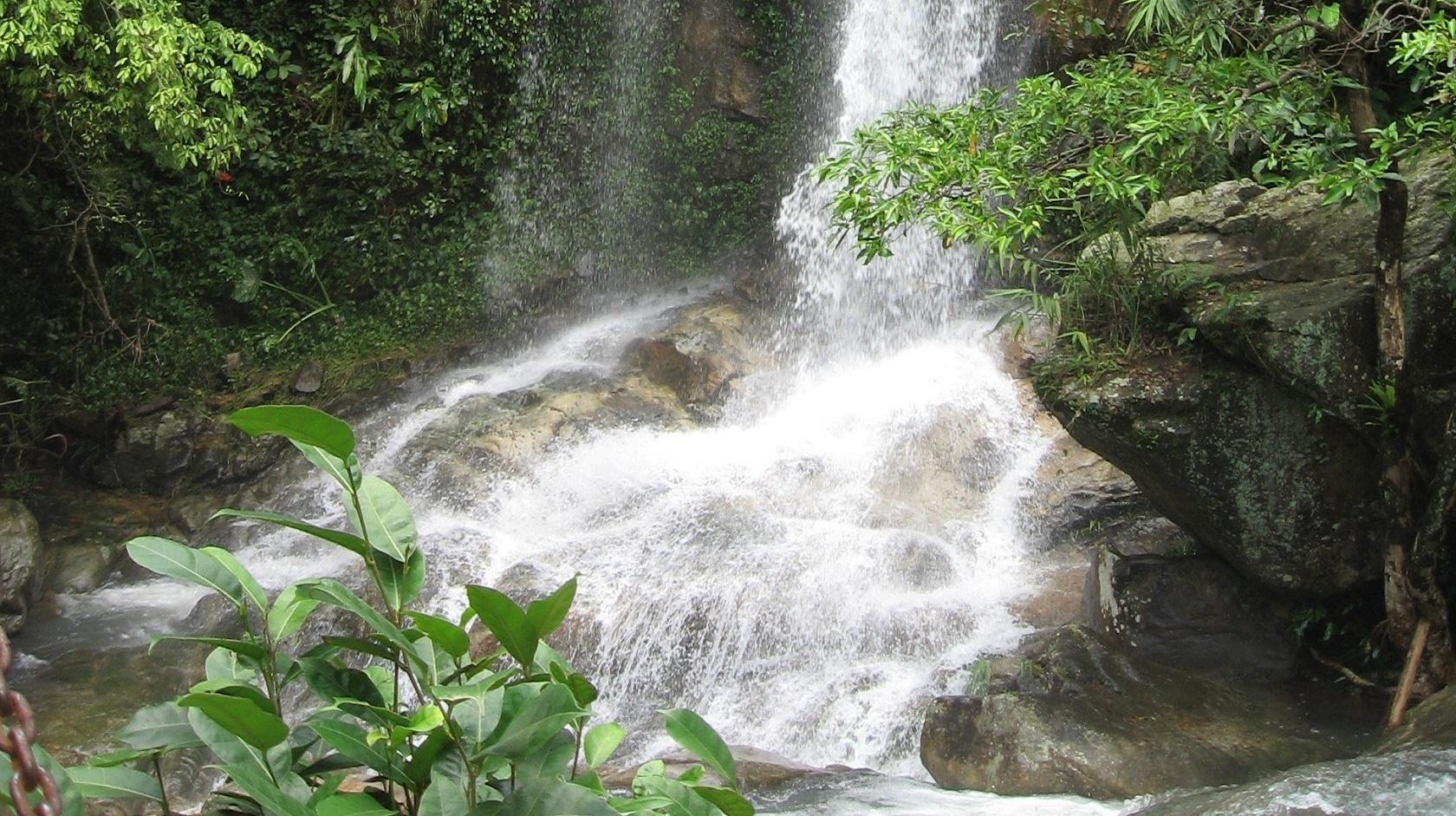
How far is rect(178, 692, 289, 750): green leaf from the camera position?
188 cm

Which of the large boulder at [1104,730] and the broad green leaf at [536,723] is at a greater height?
the broad green leaf at [536,723]

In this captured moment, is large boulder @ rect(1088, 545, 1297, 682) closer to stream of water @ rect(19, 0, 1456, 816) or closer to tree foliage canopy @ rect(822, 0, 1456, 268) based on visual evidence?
stream of water @ rect(19, 0, 1456, 816)

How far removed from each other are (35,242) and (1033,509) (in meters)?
8.51

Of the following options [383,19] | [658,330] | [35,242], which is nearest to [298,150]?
[383,19]

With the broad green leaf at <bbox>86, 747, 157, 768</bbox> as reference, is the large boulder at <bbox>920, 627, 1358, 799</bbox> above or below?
below

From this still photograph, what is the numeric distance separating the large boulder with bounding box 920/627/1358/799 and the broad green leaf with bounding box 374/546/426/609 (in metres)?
3.85

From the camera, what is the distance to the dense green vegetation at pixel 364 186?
10.3 m

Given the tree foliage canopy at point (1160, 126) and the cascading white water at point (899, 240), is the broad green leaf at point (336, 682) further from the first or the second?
the cascading white water at point (899, 240)

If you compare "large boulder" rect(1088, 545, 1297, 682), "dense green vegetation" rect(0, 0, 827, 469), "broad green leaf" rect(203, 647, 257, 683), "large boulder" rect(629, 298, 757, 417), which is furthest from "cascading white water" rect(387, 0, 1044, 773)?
"broad green leaf" rect(203, 647, 257, 683)

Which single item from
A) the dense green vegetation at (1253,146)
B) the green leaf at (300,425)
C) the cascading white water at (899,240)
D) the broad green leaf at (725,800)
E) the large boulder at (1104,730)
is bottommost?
the large boulder at (1104,730)

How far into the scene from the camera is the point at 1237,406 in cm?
620

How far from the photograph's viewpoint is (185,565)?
2.23 metres

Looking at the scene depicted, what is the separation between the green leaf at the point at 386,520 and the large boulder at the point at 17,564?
23.1 ft

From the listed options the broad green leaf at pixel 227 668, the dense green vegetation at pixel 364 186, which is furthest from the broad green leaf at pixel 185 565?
the dense green vegetation at pixel 364 186
